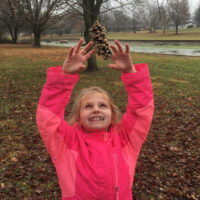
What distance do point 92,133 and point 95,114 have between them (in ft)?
0.61

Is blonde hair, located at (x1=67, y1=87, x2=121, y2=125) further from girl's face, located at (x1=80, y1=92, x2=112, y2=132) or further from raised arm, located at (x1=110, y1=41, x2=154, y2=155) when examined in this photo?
raised arm, located at (x1=110, y1=41, x2=154, y2=155)

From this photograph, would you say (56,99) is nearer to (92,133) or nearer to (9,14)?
(92,133)

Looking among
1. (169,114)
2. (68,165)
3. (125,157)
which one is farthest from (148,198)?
(169,114)

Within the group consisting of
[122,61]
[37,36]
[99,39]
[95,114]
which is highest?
[37,36]

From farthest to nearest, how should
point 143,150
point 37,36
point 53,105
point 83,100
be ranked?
1. point 37,36
2. point 143,150
3. point 83,100
4. point 53,105

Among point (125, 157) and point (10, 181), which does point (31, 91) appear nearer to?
point (10, 181)

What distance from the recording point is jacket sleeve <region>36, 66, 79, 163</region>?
1.92m

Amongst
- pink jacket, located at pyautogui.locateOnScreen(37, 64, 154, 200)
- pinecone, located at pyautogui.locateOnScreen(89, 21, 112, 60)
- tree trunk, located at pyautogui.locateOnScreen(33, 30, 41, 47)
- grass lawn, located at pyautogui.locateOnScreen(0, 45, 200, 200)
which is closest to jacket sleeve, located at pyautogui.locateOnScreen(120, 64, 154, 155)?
pink jacket, located at pyautogui.locateOnScreen(37, 64, 154, 200)

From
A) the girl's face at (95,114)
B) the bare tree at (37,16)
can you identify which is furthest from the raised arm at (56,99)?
the bare tree at (37,16)

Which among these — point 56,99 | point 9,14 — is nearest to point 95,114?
point 56,99

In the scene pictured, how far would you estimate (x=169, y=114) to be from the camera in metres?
7.13

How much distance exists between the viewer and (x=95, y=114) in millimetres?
2045

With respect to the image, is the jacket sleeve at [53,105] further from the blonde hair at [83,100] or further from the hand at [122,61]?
the hand at [122,61]

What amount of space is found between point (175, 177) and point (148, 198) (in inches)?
31.7
